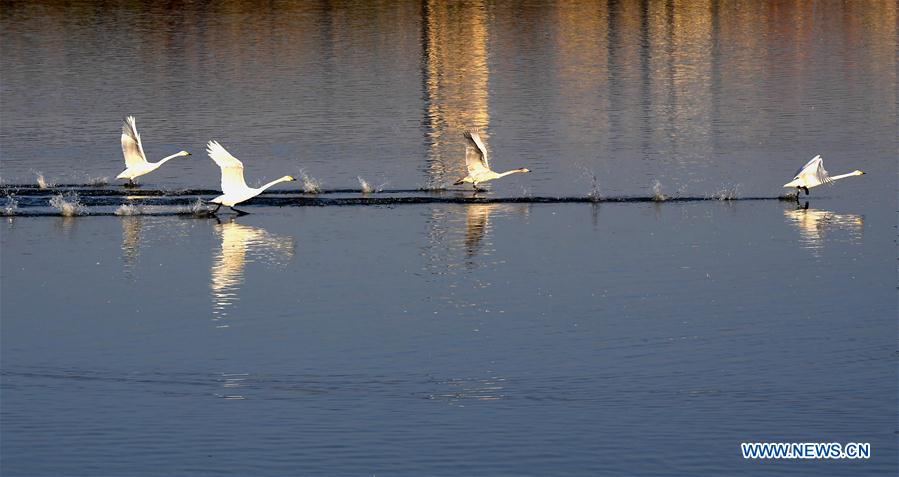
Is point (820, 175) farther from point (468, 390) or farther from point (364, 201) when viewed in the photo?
point (468, 390)

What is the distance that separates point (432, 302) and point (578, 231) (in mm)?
5329

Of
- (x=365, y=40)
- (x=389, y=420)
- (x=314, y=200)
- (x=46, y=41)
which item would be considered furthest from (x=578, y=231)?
(x=46, y=41)

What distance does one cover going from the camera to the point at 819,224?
25391mm

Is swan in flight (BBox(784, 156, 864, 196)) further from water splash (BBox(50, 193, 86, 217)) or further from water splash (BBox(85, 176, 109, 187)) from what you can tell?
water splash (BBox(85, 176, 109, 187))

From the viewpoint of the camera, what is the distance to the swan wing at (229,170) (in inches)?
1004

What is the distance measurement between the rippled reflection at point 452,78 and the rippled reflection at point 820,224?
6735 millimetres

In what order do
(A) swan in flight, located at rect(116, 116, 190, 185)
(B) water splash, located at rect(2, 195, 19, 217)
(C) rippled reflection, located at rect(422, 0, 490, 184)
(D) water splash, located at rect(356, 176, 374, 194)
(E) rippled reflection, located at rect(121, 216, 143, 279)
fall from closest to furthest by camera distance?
(E) rippled reflection, located at rect(121, 216, 143, 279)
(B) water splash, located at rect(2, 195, 19, 217)
(D) water splash, located at rect(356, 176, 374, 194)
(A) swan in flight, located at rect(116, 116, 190, 185)
(C) rippled reflection, located at rect(422, 0, 490, 184)

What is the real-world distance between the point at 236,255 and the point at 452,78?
28035 mm

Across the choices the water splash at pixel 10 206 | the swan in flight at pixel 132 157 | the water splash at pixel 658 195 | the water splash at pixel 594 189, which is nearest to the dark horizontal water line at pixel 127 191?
the swan in flight at pixel 132 157

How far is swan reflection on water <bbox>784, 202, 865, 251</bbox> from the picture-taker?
24.0 m

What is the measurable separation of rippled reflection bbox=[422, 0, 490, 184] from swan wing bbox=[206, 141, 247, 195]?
494 cm

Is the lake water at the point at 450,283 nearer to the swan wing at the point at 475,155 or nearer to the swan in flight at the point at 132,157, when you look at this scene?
the swan in flight at the point at 132,157

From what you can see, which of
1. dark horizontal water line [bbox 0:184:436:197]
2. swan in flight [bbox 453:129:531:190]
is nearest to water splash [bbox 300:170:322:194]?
dark horizontal water line [bbox 0:184:436:197]

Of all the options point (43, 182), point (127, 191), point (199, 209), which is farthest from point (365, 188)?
point (43, 182)
